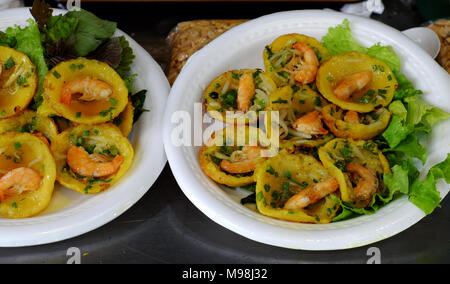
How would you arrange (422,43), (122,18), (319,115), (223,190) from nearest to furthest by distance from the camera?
(223,190) → (319,115) → (422,43) → (122,18)

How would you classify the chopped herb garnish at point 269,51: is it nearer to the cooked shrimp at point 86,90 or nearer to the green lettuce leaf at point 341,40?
the green lettuce leaf at point 341,40

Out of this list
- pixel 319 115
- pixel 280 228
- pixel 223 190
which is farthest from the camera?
pixel 319 115

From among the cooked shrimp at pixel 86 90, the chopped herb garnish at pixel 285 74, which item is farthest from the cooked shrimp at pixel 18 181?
the chopped herb garnish at pixel 285 74

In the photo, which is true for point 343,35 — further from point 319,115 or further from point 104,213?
point 104,213

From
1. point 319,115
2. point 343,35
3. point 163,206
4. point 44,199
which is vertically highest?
point 343,35

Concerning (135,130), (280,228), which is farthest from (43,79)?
(280,228)

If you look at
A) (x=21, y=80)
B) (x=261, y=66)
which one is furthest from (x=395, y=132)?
(x=21, y=80)
